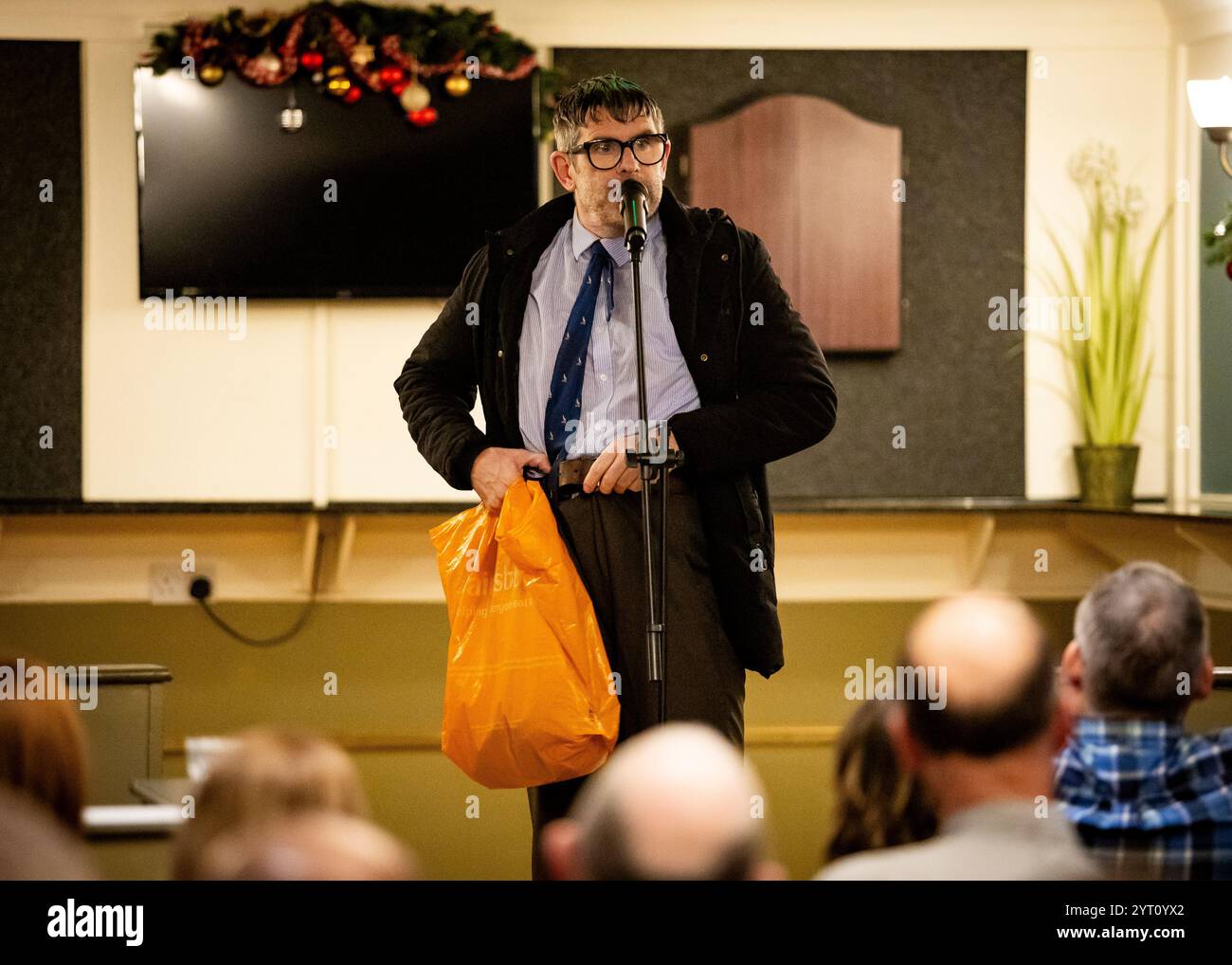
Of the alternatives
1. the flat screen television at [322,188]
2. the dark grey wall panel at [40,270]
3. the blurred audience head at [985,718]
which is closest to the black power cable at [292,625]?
the dark grey wall panel at [40,270]

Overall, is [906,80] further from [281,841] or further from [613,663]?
[281,841]

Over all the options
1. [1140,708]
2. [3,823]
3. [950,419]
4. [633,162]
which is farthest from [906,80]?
[3,823]

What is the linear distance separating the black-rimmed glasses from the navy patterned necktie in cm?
18

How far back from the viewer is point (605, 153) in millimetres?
1848

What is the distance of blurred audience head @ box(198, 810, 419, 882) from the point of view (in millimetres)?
792

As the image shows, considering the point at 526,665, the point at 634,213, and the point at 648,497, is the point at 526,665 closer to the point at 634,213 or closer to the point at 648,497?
the point at 648,497

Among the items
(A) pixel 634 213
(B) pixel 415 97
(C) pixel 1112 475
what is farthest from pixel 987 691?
(B) pixel 415 97

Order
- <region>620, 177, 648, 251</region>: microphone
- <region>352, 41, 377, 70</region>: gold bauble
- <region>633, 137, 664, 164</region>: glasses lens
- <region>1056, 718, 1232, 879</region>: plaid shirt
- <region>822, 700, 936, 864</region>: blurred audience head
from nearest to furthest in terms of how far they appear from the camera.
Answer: <region>822, 700, 936, 864</region>: blurred audience head → <region>1056, 718, 1232, 879</region>: plaid shirt → <region>620, 177, 648, 251</region>: microphone → <region>633, 137, 664, 164</region>: glasses lens → <region>352, 41, 377, 70</region>: gold bauble

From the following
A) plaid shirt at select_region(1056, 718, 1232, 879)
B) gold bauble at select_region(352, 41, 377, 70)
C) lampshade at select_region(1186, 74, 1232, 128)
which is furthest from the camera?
gold bauble at select_region(352, 41, 377, 70)

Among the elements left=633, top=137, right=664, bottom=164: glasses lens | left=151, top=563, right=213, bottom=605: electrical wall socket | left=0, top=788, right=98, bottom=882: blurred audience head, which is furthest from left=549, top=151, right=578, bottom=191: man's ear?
left=151, top=563, right=213, bottom=605: electrical wall socket

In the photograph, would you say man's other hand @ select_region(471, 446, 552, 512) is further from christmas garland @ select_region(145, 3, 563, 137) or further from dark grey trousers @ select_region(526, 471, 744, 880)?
christmas garland @ select_region(145, 3, 563, 137)

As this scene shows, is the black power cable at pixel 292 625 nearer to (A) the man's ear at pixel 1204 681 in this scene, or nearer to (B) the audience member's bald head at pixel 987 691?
(A) the man's ear at pixel 1204 681

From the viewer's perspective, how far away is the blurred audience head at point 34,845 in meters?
1.00
